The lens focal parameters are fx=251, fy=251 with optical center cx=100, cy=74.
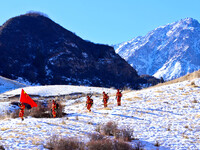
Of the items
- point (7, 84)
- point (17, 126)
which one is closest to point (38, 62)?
point (7, 84)

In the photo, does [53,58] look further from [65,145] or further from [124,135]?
[65,145]

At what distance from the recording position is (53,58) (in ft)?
308

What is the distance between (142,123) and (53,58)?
8522cm

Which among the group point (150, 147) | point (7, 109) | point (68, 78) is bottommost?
point (150, 147)

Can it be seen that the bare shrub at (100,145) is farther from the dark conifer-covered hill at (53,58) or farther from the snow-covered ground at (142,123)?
the dark conifer-covered hill at (53,58)

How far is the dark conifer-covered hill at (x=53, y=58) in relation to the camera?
8662cm

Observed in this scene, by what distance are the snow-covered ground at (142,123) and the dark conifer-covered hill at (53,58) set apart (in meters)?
70.3

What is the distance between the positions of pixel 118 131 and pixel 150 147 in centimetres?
141

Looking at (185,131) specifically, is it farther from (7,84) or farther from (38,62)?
(38,62)

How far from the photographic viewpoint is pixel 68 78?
287 feet

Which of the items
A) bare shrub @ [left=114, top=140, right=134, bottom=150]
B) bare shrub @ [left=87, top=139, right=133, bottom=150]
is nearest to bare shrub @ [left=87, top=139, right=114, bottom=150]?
bare shrub @ [left=87, top=139, right=133, bottom=150]

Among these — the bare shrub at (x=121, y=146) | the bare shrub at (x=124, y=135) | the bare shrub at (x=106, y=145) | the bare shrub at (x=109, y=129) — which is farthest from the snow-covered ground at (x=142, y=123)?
the bare shrub at (x=106, y=145)

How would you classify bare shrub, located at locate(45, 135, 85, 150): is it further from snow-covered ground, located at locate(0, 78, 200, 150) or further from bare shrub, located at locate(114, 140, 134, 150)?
bare shrub, located at locate(114, 140, 134, 150)

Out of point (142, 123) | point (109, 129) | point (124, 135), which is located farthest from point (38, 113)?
point (124, 135)
